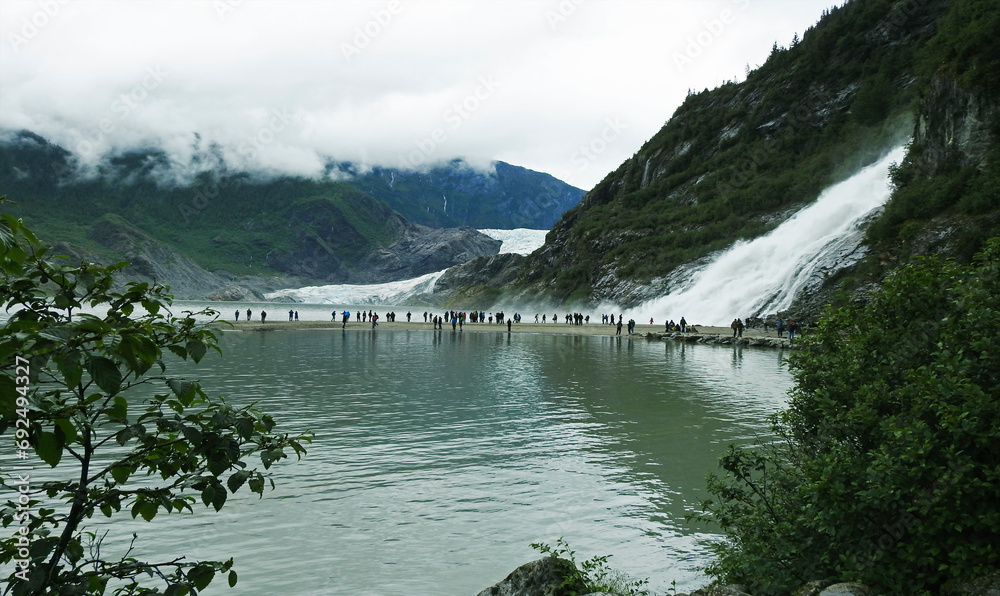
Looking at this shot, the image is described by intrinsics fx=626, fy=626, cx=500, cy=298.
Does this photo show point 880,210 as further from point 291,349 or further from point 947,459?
point 947,459

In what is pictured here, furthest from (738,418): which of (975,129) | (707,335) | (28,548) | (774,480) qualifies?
(975,129)

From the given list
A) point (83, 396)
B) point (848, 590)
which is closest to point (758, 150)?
point (848, 590)

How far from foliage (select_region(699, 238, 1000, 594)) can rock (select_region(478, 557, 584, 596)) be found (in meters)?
1.91

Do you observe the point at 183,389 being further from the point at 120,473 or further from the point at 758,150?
the point at 758,150

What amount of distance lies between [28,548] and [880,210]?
67.8 m

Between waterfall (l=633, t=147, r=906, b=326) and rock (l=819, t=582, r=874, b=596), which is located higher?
waterfall (l=633, t=147, r=906, b=326)

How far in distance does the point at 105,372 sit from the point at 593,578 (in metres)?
6.71

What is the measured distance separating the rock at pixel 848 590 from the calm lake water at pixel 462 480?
2.87m

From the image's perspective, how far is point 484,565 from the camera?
8.37 metres

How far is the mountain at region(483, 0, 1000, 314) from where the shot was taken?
50.2 metres

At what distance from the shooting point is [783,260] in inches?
2594

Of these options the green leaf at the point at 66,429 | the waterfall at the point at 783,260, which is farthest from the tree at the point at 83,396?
the waterfall at the point at 783,260

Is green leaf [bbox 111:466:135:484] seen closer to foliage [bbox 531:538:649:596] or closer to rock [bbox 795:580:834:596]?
foliage [bbox 531:538:649:596]

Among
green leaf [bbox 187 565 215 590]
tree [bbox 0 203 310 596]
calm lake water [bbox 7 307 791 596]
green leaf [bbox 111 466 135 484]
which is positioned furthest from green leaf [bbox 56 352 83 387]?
calm lake water [bbox 7 307 791 596]
